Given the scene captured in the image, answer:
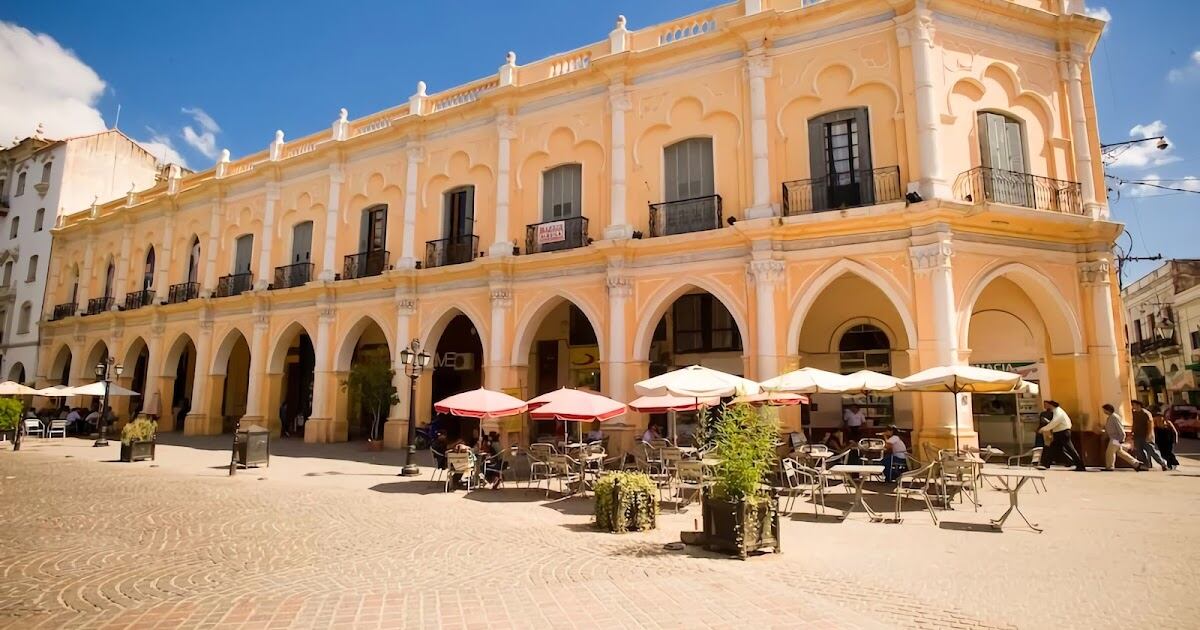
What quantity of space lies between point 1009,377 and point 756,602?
715cm

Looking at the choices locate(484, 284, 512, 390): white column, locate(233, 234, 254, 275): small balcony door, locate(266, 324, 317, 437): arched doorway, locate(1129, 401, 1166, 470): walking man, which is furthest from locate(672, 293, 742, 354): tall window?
locate(233, 234, 254, 275): small balcony door

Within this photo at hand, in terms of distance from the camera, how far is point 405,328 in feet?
62.3

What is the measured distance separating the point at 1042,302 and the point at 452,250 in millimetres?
15568

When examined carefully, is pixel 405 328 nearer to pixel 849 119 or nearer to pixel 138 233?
pixel 849 119

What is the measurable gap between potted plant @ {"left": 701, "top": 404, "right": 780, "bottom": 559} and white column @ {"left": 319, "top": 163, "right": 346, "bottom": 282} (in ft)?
57.5

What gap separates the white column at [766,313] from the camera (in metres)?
13.8

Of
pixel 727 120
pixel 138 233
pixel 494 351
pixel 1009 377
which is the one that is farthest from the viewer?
pixel 138 233

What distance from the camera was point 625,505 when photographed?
806 centimetres

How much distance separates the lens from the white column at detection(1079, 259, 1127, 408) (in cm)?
1332

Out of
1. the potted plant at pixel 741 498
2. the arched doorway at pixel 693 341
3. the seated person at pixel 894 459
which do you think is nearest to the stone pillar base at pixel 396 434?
the arched doorway at pixel 693 341

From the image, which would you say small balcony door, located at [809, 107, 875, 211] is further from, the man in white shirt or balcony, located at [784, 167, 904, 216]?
the man in white shirt

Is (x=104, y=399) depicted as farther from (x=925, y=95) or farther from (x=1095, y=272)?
(x=1095, y=272)

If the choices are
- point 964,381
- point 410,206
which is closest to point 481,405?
point 964,381

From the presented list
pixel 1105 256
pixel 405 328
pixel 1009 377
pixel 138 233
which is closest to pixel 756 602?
pixel 1009 377
